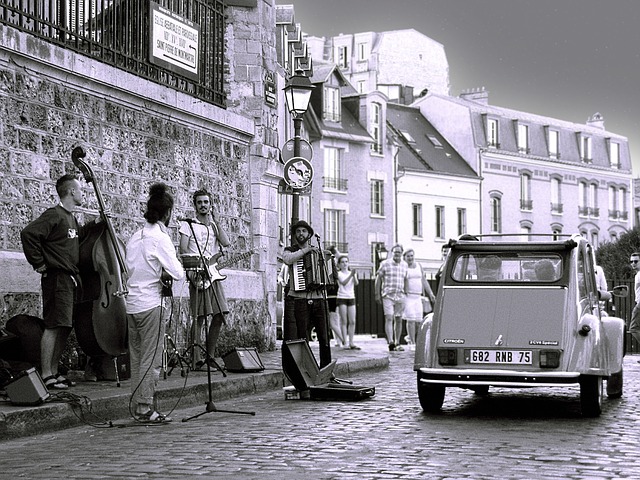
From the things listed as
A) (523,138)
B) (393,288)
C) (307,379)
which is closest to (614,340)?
(307,379)

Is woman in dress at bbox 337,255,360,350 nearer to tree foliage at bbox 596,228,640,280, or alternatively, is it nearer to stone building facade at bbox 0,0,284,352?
stone building facade at bbox 0,0,284,352

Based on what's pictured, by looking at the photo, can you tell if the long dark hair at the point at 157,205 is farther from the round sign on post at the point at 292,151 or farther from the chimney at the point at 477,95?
the chimney at the point at 477,95

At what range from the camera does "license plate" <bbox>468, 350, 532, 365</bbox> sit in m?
10.9

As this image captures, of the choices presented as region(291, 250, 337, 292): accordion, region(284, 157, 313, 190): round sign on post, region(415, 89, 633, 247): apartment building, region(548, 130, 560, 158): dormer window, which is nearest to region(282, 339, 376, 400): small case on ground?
region(291, 250, 337, 292): accordion

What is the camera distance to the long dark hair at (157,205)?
1031 cm

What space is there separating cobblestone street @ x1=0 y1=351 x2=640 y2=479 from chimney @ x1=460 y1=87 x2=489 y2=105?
6042 centimetres

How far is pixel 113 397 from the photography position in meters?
10.9

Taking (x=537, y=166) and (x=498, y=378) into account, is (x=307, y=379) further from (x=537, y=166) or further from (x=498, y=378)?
(x=537, y=166)

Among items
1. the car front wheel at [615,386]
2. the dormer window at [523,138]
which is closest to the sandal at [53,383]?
the car front wheel at [615,386]

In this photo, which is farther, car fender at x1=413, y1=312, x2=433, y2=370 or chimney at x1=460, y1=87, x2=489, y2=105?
chimney at x1=460, y1=87, x2=489, y2=105

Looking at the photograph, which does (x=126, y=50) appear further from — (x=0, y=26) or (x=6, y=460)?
(x=6, y=460)

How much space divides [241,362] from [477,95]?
59.4 m

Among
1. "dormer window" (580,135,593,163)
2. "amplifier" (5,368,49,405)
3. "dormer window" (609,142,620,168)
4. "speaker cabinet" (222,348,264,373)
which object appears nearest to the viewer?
"amplifier" (5,368,49,405)

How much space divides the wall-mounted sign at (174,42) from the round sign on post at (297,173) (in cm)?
203
